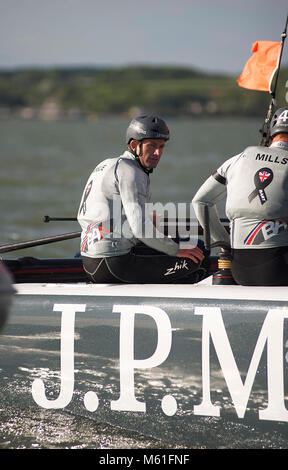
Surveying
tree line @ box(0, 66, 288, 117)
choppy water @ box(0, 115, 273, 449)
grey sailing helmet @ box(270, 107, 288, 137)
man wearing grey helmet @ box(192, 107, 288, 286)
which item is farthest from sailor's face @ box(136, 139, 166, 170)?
tree line @ box(0, 66, 288, 117)

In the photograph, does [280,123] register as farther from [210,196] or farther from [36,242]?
[36,242]

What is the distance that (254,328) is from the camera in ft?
13.1

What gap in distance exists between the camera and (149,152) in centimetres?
462

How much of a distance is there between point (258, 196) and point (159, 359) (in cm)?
108

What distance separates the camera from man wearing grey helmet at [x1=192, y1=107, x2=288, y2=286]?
4.13m

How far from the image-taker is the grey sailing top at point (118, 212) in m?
4.39

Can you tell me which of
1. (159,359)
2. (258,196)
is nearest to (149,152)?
(258,196)

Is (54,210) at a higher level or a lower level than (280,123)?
lower

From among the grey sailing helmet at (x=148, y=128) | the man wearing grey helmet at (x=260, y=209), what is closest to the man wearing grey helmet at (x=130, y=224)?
the grey sailing helmet at (x=148, y=128)

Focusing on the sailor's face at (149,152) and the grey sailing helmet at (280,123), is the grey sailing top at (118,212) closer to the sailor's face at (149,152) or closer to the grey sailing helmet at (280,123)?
the sailor's face at (149,152)

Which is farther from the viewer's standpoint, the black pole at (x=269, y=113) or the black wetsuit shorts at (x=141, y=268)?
the black pole at (x=269, y=113)

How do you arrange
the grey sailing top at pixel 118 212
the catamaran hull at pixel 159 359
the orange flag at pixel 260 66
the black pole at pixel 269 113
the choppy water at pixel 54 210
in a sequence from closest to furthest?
the catamaran hull at pixel 159 359, the grey sailing top at pixel 118 212, the choppy water at pixel 54 210, the black pole at pixel 269 113, the orange flag at pixel 260 66
